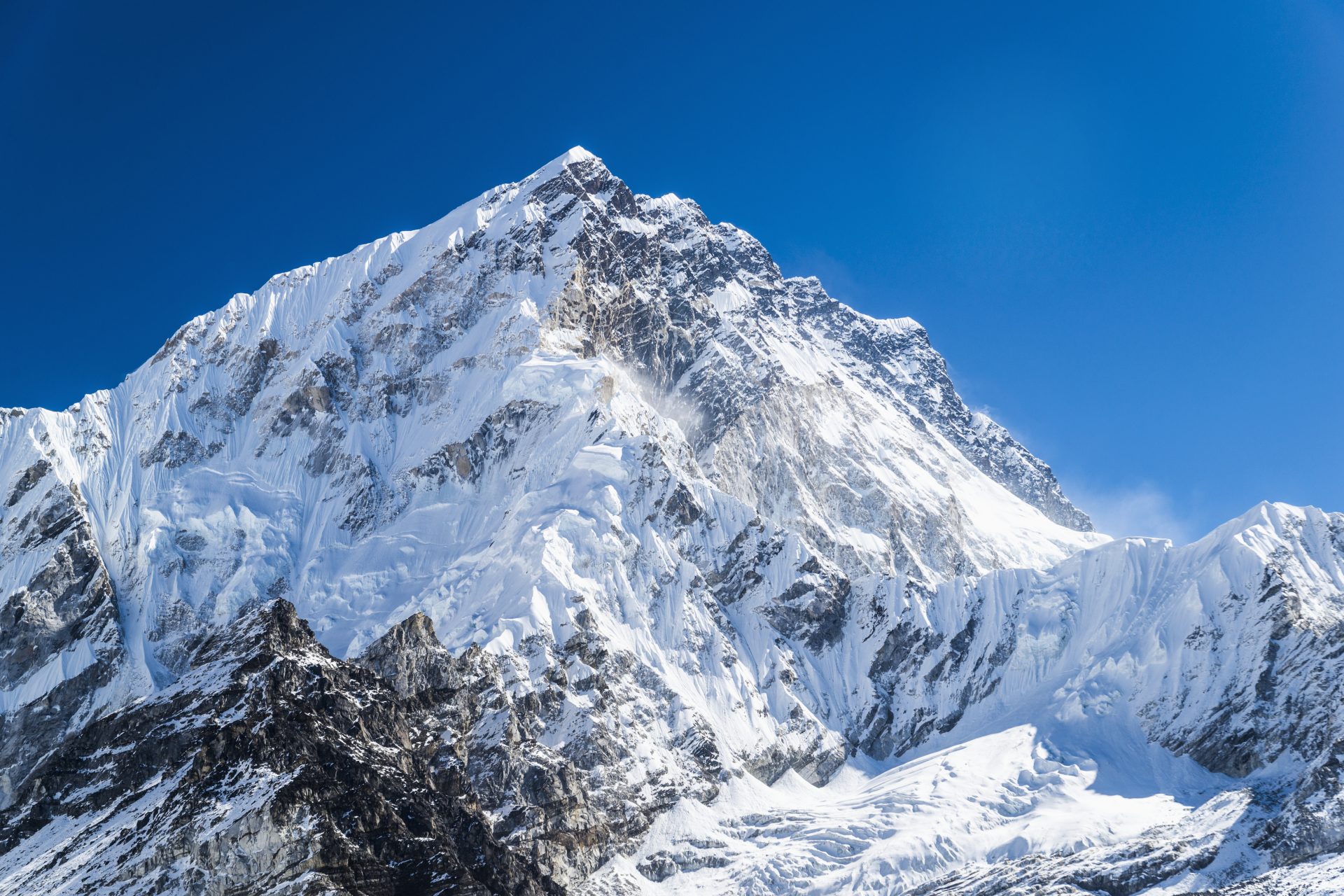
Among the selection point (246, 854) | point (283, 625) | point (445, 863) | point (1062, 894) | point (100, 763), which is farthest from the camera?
point (1062, 894)

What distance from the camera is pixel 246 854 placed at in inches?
4737

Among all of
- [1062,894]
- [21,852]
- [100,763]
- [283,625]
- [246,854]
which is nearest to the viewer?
[246,854]

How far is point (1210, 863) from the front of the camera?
625 ft

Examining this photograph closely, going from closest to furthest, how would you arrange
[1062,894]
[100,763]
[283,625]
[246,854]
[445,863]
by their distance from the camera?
[246,854], [445,863], [100,763], [283,625], [1062,894]

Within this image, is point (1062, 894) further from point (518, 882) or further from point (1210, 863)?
point (518, 882)

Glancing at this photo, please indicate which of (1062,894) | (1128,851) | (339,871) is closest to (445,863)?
(339,871)

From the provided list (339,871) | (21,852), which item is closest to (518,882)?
(339,871)

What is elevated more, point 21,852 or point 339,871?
point 21,852

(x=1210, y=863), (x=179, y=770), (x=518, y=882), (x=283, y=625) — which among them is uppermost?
(x=283, y=625)

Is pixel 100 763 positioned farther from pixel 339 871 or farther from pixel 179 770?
pixel 339 871

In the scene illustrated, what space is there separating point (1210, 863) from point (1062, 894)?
69.0 feet

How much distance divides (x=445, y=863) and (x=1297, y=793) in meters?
117

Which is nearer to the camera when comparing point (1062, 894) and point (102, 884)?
point (102, 884)

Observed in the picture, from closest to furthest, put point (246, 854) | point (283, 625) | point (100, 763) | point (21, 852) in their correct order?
point (246, 854) < point (21, 852) < point (100, 763) < point (283, 625)
